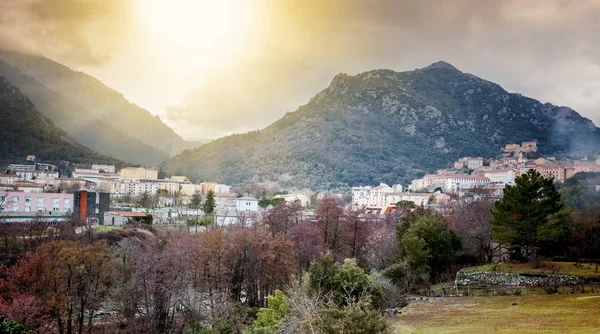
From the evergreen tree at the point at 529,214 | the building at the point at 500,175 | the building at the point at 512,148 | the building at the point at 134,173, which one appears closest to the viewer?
the evergreen tree at the point at 529,214

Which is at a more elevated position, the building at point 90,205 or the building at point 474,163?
the building at point 474,163

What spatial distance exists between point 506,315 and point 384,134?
145 metres

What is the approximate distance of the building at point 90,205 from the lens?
161 feet

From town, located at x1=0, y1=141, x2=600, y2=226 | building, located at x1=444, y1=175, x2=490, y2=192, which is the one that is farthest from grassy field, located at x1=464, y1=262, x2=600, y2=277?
building, located at x1=444, y1=175, x2=490, y2=192

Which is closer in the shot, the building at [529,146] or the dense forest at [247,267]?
the dense forest at [247,267]

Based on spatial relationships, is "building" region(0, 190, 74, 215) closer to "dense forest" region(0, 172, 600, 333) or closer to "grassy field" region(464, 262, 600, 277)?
"dense forest" region(0, 172, 600, 333)

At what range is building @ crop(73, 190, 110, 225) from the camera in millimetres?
49062

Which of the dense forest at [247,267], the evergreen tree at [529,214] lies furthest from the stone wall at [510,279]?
the dense forest at [247,267]

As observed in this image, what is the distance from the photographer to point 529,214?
2675 cm

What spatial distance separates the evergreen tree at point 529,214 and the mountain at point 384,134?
312 ft

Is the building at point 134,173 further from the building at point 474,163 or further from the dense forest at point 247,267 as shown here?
the building at point 474,163

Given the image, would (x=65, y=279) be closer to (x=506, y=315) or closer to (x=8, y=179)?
(x=506, y=315)

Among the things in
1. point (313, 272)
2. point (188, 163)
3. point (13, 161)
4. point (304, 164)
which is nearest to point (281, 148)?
point (304, 164)

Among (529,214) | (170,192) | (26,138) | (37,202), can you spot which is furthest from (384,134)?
(529,214)
